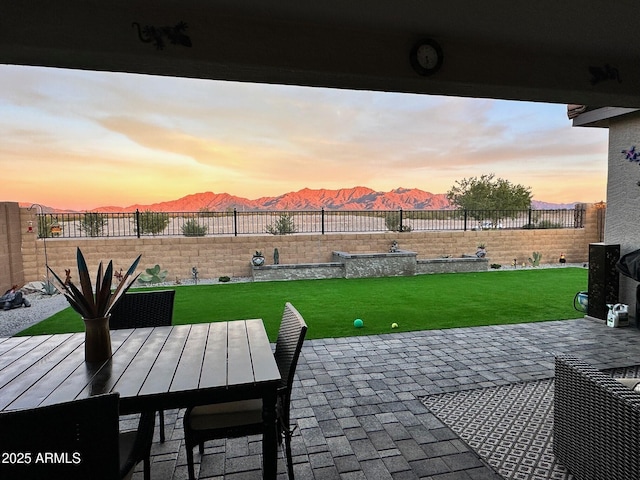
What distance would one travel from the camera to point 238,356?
1.97m

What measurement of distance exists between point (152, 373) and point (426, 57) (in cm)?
280

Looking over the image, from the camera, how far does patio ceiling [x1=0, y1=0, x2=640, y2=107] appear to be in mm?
2363

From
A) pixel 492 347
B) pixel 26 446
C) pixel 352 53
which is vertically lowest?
pixel 492 347

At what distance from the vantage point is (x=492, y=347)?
4.28 m

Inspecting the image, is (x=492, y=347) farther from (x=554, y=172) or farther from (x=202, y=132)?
(x=554, y=172)

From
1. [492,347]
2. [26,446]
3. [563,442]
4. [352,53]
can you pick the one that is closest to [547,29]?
[352,53]

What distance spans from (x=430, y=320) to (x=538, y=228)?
8.57 meters

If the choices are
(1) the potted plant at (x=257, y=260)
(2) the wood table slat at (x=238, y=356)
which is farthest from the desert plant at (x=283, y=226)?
(2) the wood table slat at (x=238, y=356)

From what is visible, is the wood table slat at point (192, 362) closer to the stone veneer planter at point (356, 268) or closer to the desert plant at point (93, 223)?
the stone veneer planter at point (356, 268)

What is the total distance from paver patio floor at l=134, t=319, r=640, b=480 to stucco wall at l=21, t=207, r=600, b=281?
5.32 meters

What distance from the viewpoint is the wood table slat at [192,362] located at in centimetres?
164

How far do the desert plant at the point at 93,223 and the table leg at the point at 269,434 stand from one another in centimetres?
910

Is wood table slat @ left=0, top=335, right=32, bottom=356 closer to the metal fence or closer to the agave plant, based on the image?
the agave plant

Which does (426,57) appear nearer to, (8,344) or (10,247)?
(8,344)
